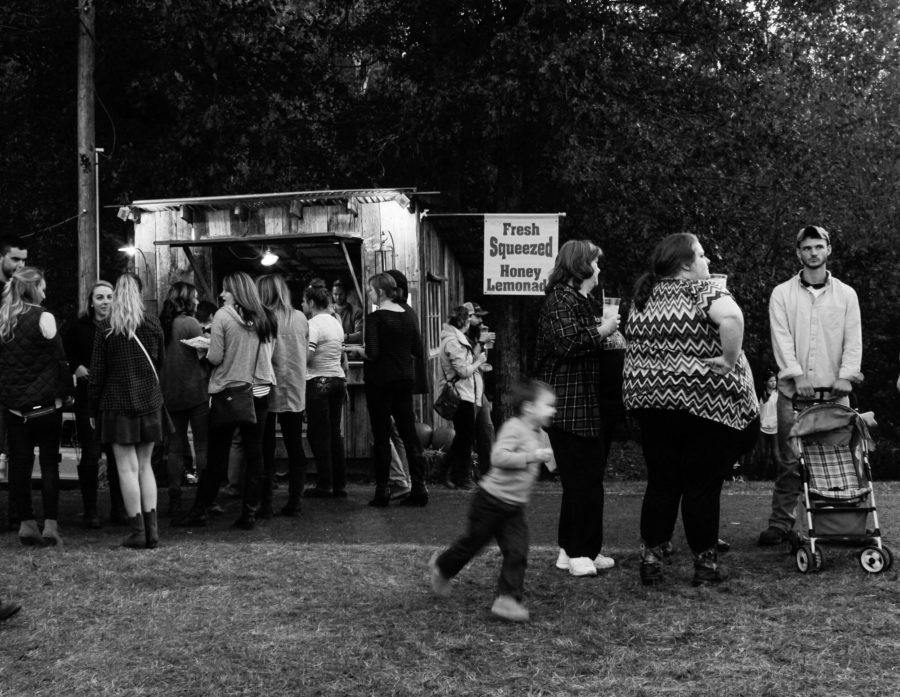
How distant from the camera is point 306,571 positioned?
627cm

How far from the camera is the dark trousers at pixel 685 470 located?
555cm

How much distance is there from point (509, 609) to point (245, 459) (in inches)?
134

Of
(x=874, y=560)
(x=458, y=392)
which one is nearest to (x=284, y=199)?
(x=458, y=392)

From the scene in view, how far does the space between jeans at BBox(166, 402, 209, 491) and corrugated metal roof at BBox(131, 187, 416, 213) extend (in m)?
3.54

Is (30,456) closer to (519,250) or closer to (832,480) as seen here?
(832,480)

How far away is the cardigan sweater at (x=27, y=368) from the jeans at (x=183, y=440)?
137 cm

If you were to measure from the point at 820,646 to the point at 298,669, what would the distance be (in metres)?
2.26

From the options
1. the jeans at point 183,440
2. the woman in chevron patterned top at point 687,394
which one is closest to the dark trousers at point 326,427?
the jeans at point 183,440

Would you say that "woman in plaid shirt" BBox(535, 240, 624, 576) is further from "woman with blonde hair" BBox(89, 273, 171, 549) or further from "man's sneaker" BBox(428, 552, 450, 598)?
"woman with blonde hair" BBox(89, 273, 171, 549)

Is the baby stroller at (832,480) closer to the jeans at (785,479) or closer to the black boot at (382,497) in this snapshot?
the jeans at (785,479)

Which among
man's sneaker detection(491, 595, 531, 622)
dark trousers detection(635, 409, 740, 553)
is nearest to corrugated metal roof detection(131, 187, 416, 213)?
dark trousers detection(635, 409, 740, 553)

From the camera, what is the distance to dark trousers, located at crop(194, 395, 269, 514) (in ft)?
25.2

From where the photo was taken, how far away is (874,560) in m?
5.88

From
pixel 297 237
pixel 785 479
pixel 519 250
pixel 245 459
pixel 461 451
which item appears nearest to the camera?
pixel 785 479
